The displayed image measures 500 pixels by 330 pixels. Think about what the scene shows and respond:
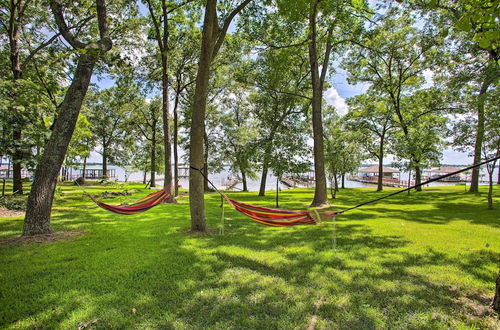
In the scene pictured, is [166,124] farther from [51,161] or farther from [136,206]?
[51,161]

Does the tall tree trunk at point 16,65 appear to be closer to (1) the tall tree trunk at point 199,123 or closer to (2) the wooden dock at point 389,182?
(1) the tall tree trunk at point 199,123

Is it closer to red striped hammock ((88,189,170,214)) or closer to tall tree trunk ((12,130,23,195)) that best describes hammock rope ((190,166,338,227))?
red striped hammock ((88,189,170,214))

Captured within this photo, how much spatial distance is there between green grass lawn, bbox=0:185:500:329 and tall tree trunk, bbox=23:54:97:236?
0.60 metres

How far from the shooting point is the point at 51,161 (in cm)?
425

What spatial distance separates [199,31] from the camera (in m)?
10.1

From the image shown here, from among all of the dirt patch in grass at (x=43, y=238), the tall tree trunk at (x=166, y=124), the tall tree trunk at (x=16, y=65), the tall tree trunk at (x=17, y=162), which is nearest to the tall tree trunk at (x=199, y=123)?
the dirt patch in grass at (x=43, y=238)

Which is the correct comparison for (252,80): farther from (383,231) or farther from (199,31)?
(383,231)

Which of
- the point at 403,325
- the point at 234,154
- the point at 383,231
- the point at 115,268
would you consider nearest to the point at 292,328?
the point at 403,325

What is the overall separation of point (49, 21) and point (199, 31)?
5990 mm

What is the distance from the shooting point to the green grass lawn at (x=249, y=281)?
6.78 feet

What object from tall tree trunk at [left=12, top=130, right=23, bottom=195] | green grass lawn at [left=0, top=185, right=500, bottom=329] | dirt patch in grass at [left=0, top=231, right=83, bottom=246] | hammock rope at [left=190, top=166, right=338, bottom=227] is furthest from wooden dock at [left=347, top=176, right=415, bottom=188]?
tall tree trunk at [left=12, top=130, right=23, bottom=195]

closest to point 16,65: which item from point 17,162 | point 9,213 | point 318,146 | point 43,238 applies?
point 17,162

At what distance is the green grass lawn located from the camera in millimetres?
2066

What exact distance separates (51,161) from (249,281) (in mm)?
4015
